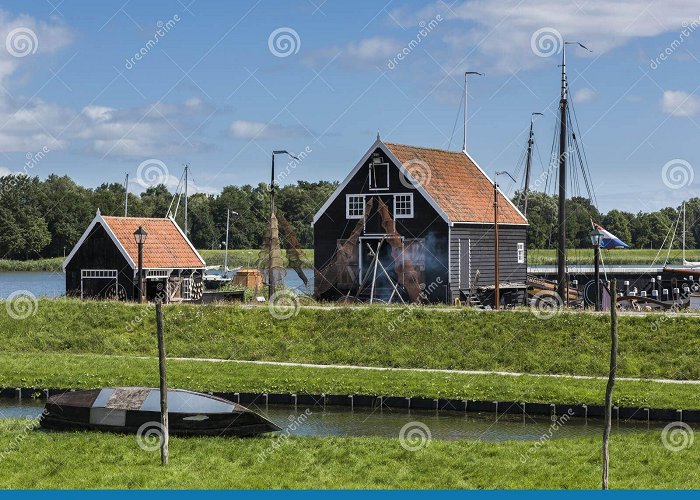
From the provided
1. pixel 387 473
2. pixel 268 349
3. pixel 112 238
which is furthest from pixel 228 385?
pixel 112 238

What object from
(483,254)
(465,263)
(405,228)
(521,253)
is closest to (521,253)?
(521,253)

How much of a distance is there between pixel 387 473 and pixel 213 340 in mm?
20161

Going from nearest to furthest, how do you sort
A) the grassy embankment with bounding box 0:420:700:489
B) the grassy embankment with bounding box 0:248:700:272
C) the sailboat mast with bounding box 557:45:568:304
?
the grassy embankment with bounding box 0:420:700:489 < the sailboat mast with bounding box 557:45:568:304 < the grassy embankment with bounding box 0:248:700:272

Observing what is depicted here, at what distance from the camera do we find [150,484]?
1839cm

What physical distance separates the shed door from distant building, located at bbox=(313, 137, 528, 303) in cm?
5

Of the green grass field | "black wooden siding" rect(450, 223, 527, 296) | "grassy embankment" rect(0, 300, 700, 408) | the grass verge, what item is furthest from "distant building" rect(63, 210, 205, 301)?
the grass verge

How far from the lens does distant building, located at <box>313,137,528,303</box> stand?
4859 centimetres

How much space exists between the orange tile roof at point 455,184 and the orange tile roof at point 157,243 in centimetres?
1179

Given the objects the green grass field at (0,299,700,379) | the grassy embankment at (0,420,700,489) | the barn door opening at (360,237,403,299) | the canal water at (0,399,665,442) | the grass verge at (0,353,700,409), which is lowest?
the canal water at (0,399,665,442)

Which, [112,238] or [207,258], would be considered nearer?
[112,238]

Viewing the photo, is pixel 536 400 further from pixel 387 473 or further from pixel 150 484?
pixel 150 484

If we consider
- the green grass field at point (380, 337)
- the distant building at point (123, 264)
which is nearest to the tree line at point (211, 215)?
the distant building at point (123, 264)

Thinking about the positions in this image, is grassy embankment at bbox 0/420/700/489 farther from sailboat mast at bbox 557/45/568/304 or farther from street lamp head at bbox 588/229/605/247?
sailboat mast at bbox 557/45/568/304

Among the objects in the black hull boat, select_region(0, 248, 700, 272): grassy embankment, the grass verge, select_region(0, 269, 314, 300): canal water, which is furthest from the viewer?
select_region(0, 248, 700, 272): grassy embankment
